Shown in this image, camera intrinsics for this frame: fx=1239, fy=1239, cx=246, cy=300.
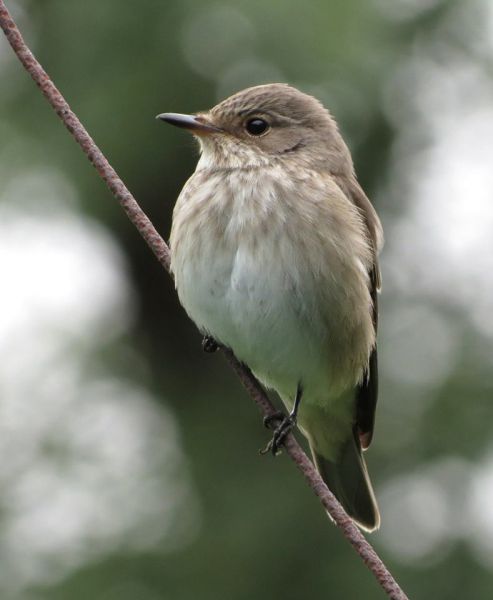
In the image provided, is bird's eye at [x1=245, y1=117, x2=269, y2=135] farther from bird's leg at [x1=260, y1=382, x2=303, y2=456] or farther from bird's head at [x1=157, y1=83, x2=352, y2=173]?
bird's leg at [x1=260, y1=382, x2=303, y2=456]

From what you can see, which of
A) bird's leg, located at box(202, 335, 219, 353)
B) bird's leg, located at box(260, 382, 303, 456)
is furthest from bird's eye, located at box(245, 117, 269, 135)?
bird's leg, located at box(260, 382, 303, 456)

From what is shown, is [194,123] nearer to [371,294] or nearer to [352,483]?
[371,294]

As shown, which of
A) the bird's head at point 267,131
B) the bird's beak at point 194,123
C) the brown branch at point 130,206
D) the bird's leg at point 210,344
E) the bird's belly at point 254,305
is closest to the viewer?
the brown branch at point 130,206

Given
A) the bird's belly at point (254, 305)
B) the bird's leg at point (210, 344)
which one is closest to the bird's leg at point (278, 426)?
the bird's belly at point (254, 305)

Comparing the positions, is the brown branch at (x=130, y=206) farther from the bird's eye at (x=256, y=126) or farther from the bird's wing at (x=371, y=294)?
the bird's wing at (x=371, y=294)

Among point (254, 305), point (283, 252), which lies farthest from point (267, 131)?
point (254, 305)

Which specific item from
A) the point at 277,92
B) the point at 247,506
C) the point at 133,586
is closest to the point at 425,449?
the point at 247,506

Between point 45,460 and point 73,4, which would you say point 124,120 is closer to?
point 73,4
